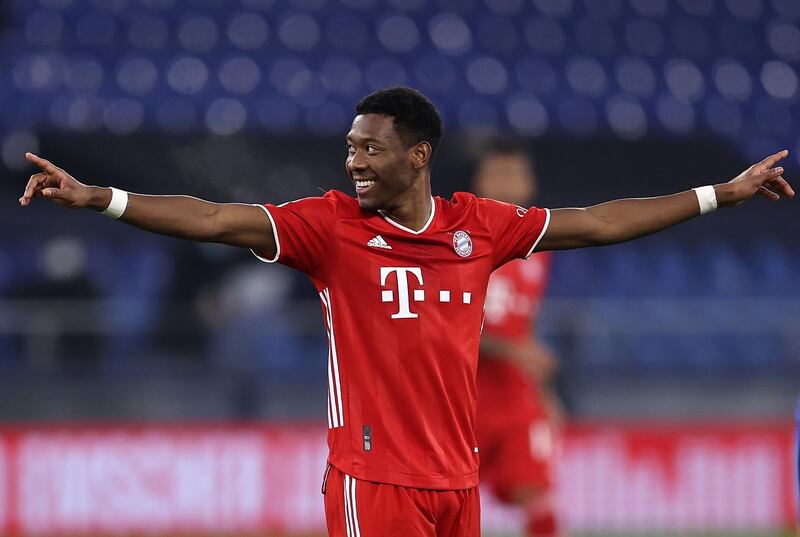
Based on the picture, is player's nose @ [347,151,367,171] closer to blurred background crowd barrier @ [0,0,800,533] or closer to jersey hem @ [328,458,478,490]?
jersey hem @ [328,458,478,490]

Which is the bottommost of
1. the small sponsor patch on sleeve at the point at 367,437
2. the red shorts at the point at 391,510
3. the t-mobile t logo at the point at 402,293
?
the red shorts at the point at 391,510

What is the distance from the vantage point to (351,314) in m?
4.30

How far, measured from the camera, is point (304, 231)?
4.27 meters

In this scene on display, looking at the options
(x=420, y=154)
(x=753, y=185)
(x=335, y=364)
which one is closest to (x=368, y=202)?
(x=420, y=154)

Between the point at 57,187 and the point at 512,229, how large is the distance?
155 centimetres

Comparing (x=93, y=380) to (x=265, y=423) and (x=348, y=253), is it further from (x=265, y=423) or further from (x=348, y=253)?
(x=348, y=253)

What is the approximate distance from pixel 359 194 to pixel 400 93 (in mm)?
365

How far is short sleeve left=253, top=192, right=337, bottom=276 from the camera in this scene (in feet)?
13.9

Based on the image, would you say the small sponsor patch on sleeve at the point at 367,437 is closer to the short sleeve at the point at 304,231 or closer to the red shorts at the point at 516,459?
the short sleeve at the point at 304,231

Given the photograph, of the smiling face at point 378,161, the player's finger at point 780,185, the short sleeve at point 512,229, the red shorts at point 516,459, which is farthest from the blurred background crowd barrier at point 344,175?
the smiling face at point 378,161

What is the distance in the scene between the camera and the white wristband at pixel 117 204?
13.2 feet

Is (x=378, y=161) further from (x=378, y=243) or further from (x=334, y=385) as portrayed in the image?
(x=334, y=385)

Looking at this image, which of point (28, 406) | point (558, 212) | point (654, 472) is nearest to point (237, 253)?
point (28, 406)

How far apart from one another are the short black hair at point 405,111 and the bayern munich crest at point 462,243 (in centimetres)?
33
